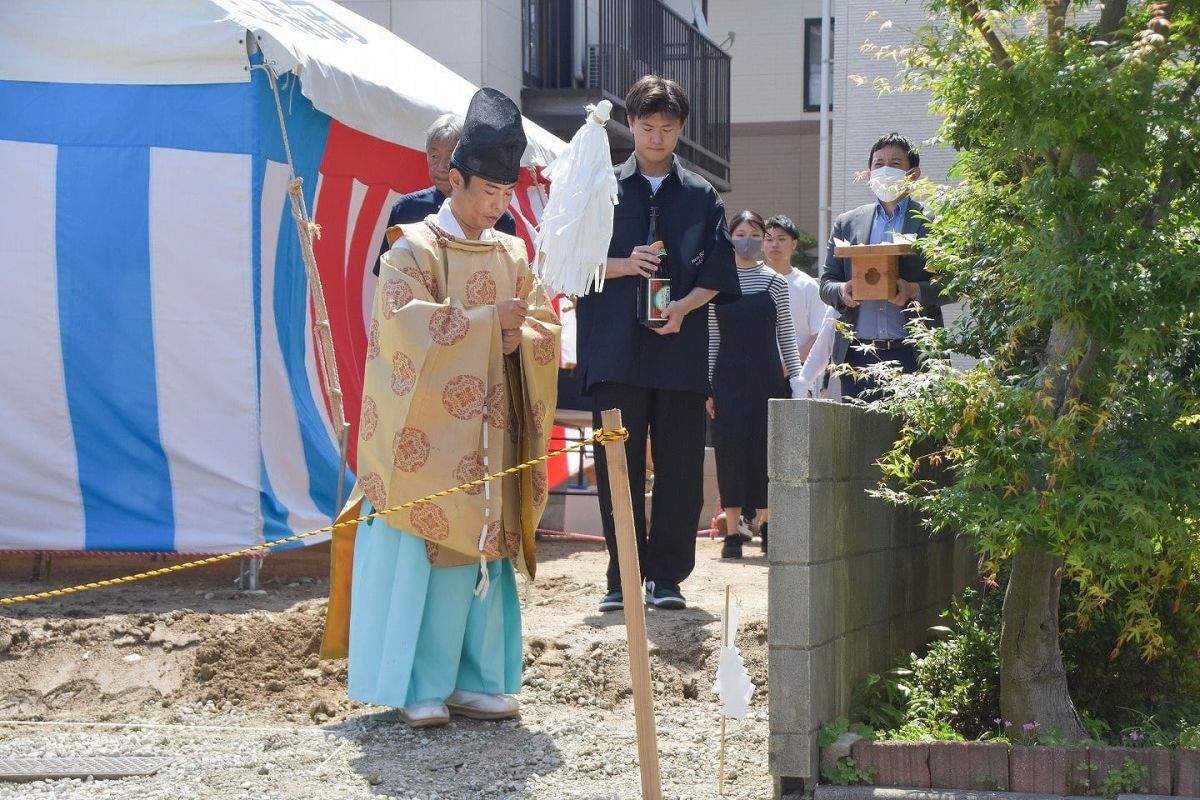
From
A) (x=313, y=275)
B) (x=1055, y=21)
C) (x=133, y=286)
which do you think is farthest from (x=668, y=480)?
(x=133, y=286)

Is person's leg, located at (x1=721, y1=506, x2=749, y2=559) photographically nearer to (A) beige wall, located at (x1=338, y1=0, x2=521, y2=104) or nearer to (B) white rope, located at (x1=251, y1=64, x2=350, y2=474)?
(B) white rope, located at (x1=251, y1=64, x2=350, y2=474)

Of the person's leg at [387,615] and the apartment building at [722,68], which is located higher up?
the apartment building at [722,68]

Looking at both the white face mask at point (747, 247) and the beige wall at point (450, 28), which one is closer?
the white face mask at point (747, 247)

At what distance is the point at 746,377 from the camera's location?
7.77 m

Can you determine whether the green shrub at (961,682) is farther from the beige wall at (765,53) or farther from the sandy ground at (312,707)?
the beige wall at (765,53)

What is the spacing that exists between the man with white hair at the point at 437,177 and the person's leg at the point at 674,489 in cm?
95

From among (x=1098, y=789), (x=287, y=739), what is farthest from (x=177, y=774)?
(x=1098, y=789)

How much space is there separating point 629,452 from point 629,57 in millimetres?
9033

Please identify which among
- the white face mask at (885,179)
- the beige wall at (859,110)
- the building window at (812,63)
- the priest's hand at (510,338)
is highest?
the building window at (812,63)

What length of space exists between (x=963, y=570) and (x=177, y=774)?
2.94 metres

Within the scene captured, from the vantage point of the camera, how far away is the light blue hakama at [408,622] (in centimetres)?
443

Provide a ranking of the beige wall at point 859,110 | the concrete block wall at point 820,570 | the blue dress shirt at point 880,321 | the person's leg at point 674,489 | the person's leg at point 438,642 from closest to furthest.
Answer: the concrete block wall at point 820,570, the person's leg at point 438,642, the blue dress shirt at point 880,321, the person's leg at point 674,489, the beige wall at point 859,110

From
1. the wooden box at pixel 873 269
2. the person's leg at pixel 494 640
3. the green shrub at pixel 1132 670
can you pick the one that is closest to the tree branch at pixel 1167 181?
the green shrub at pixel 1132 670

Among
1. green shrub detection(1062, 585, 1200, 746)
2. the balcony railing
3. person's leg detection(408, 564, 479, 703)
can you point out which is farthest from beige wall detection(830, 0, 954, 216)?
person's leg detection(408, 564, 479, 703)
